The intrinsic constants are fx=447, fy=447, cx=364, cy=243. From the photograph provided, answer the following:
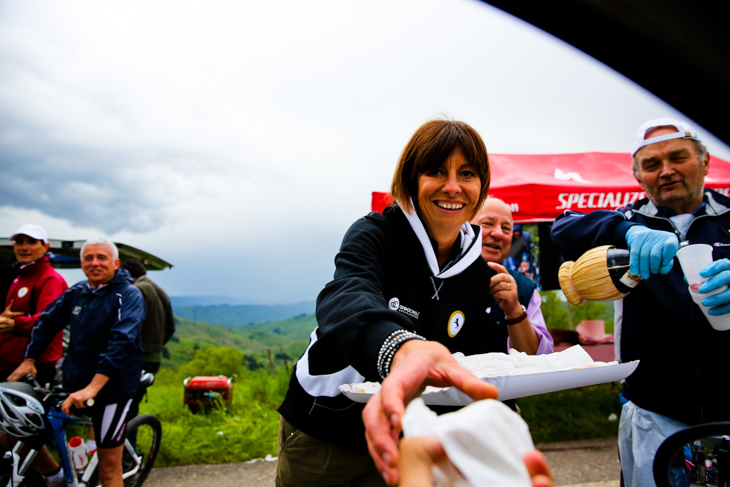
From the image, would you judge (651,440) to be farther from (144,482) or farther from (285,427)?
(144,482)

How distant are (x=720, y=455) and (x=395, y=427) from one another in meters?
1.39

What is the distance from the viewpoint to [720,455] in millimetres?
1386

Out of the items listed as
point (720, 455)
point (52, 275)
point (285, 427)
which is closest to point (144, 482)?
point (52, 275)

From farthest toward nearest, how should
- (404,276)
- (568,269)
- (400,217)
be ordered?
(568,269)
(400,217)
(404,276)

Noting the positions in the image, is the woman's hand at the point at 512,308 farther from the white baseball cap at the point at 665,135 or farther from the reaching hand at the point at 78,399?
the reaching hand at the point at 78,399

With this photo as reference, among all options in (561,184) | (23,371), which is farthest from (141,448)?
(561,184)

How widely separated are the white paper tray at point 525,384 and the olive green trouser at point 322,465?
1.73 ft

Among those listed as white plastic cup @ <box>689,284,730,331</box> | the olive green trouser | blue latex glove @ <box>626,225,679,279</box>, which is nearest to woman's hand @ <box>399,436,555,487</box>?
the olive green trouser

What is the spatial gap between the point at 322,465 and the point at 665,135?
6.41ft

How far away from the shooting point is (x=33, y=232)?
4332 millimetres

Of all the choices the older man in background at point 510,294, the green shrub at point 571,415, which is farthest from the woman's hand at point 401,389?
the green shrub at point 571,415

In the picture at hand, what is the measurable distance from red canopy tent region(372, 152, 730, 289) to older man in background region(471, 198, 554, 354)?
6.74 ft

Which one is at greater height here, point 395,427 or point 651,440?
point 395,427

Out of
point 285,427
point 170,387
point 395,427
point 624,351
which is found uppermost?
point 395,427
